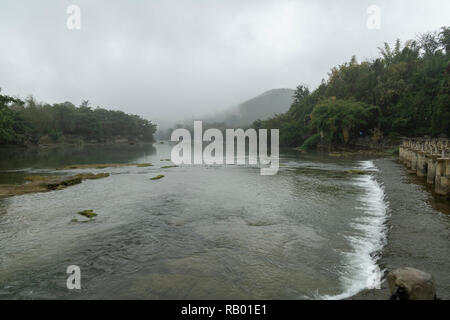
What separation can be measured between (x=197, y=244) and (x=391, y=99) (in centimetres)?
6169

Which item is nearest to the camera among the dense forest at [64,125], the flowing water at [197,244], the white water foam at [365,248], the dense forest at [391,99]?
the white water foam at [365,248]

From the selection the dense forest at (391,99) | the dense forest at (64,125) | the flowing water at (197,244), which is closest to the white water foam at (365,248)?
the flowing water at (197,244)

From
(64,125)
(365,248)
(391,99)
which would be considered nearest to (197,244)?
(365,248)

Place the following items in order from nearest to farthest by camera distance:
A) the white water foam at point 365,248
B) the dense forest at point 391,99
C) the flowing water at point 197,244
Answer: the white water foam at point 365,248 → the flowing water at point 197,244 → the dense forest at point 391,99

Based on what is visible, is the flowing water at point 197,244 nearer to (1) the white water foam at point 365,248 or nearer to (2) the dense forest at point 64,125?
(1) the white water foam at point 365,248

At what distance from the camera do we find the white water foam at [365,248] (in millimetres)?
6949

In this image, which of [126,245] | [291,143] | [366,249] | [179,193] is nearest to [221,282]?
[126,245]

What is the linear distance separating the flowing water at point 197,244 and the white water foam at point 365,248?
0.11 feet

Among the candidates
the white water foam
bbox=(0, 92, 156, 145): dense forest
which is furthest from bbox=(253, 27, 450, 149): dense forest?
bbox=(0, 92, 156, 145): dense forest

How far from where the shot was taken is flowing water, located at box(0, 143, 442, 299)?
23.3 feet

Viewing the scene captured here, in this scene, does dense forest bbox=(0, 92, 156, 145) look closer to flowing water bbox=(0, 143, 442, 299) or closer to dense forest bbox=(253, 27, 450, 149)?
flowing water bbox=(0, 143, 442, 299)

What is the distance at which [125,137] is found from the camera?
467 feet

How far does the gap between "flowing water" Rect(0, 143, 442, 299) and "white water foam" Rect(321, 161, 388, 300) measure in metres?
0.04
